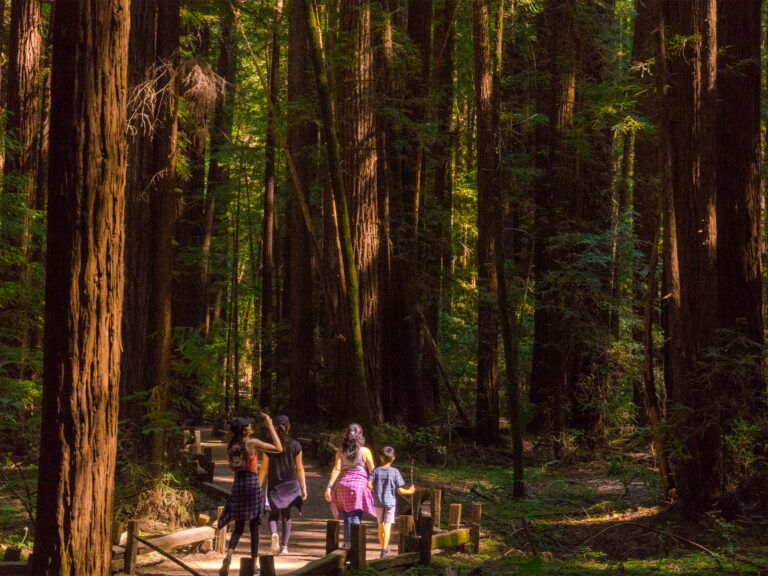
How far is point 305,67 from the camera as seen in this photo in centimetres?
2345

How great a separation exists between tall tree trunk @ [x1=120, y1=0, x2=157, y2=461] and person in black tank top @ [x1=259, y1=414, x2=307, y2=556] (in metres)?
2.45

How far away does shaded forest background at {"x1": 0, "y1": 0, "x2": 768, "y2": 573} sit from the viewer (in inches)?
224

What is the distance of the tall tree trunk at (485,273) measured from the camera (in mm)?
17750

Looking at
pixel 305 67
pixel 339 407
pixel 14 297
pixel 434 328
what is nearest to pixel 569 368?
pixel 434 328

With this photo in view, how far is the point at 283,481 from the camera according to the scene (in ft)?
34.7

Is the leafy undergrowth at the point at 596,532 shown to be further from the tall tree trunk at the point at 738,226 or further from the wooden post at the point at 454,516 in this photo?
the tall tree trunk at the point at 738,226

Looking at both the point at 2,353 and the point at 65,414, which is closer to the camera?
the point at 65,414

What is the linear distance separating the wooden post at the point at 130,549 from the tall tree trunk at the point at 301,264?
46.6ft

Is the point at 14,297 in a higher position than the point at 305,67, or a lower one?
lower

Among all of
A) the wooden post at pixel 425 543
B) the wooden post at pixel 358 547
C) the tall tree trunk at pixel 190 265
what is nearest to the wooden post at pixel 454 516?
the wooden post at pixel 425 543

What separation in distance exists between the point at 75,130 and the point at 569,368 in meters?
16.6

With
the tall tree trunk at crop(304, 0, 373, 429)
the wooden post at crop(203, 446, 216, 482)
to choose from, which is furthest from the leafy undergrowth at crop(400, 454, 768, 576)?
the wooden post at crop(203, 446, 216, 482)

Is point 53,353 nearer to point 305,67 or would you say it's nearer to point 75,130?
point 75,130

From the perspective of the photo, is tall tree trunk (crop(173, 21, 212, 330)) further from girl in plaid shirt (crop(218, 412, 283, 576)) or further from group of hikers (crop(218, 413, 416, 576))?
girl in plaid shirt (crop(218, 412, 283, 576))
